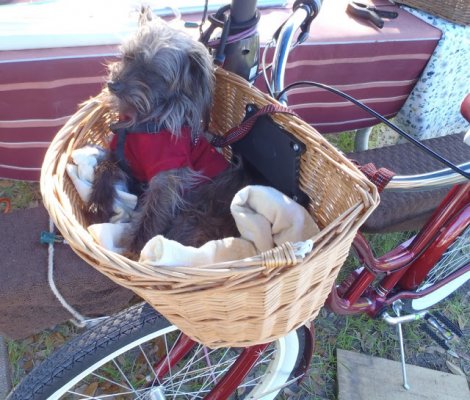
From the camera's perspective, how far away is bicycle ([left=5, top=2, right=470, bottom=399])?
3.70 ft

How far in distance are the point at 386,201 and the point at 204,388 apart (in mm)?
1075

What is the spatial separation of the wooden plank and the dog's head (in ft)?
3.79

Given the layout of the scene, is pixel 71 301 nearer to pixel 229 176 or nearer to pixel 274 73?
pixel 229 176

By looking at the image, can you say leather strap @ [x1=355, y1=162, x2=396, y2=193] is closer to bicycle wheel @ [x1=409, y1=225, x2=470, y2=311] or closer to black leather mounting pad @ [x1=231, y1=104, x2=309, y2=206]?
black leather mounting pad @ [x1=231, y1=104, x2=309, y2=206]

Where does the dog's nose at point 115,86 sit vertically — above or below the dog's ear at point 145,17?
below

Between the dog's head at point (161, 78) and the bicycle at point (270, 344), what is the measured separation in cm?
29

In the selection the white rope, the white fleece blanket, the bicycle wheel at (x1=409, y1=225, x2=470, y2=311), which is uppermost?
the white fleece blanket

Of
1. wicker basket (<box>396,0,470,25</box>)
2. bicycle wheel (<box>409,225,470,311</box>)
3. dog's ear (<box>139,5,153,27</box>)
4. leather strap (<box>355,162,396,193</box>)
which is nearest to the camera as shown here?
leather strap (<box>355,162,396,193</box>)

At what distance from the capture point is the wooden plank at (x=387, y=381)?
→ 5.65ft

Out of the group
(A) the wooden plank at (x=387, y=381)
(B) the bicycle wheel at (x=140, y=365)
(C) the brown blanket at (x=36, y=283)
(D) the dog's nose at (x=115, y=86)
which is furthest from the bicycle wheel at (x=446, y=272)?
(D) the dog's nose at (x=115, y=86)

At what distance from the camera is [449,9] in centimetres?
219

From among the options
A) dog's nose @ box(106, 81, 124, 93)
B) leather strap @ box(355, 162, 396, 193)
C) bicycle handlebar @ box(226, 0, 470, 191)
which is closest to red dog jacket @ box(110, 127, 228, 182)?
dog's nose @ box(106, 81, 124, 93)

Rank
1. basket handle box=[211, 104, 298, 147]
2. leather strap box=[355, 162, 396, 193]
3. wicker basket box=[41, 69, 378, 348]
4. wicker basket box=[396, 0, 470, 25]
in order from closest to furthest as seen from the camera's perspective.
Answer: wicker basket box=[41, 69, 378, 348] → leather strap box=[355, 162, 396, 193] → basket handle box=[211, 104, 298, 147] → wicker basket box=[396, 0, 470, 25]

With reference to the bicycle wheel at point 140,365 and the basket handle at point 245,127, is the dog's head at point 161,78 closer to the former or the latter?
the basket handle at point 245,127
